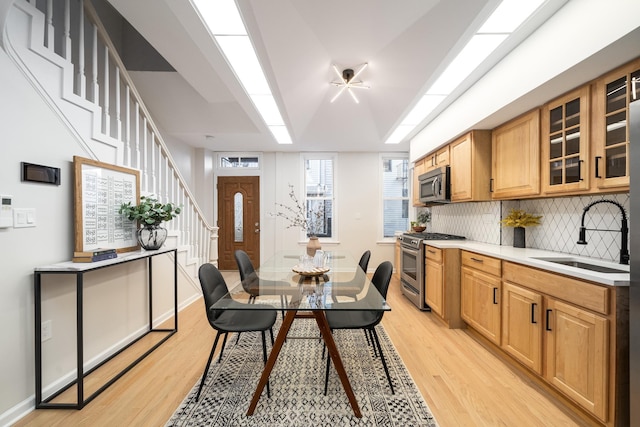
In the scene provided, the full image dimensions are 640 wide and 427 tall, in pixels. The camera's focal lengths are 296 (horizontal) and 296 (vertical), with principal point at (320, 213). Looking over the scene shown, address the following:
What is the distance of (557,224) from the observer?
8.70 ft

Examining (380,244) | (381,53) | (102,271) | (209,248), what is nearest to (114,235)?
(102,271)

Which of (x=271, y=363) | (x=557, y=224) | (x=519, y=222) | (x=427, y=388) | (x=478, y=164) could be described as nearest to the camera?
(x=271, y=363)

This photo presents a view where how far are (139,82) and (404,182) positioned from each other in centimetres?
492

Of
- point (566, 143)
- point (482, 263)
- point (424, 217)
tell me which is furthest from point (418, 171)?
point (566, 143)

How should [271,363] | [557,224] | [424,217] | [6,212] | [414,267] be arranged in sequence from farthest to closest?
[424,217] → [414,267] → [557,224] → [271,363] → [6,212]

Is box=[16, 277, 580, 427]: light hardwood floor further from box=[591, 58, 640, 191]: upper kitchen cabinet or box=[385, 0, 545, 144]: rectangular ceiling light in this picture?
box=[385, 0, 545, 144]: rectangular ceiling light

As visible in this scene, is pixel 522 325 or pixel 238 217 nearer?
pixel 522 325

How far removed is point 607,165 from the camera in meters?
1.90

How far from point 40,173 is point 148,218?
0.86 metres

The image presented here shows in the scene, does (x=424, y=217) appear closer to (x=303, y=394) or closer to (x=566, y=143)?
(x=566, y=143)

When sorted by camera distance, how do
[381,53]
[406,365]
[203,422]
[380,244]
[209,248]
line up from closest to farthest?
[203,422] → [406,365] → [381,53] → [209,248] → [380,244]

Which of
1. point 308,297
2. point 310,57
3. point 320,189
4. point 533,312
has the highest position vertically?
point 310,57

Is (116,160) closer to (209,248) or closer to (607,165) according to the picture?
(209,248)

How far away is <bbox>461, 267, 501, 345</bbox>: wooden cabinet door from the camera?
260cm
